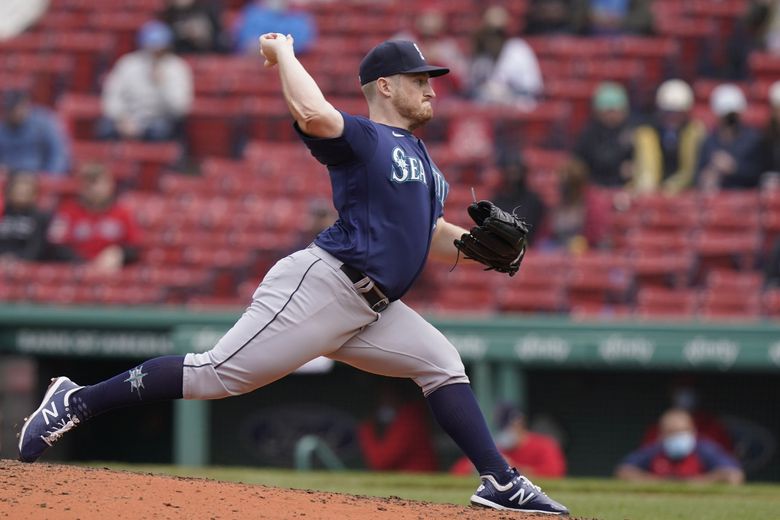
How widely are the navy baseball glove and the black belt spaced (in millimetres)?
424

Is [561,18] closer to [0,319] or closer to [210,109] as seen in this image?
[210,109]

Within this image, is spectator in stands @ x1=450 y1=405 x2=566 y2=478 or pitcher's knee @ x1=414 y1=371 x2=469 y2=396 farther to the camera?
spectator in stands @ x1=450 y1=405 x2=566 y2=478

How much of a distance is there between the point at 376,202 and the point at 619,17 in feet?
28.5

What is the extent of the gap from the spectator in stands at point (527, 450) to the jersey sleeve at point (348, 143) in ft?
13.9

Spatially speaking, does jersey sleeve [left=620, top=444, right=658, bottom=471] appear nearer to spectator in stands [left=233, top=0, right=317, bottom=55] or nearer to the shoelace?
the shoelace

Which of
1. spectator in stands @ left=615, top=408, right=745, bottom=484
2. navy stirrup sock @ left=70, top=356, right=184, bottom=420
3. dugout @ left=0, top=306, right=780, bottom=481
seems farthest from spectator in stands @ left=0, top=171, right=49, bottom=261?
navy stirrup sock @ left=70, top=356, right=184, bottom=420

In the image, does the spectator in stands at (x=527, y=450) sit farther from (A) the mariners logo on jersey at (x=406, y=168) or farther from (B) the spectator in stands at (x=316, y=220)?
(A) the mariners logo on jersey at (x=406, y=168)

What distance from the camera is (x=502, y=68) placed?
12375 millimetres

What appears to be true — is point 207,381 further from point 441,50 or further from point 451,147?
point 441,50

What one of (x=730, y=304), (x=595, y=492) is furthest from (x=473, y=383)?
(x=595, y=492)

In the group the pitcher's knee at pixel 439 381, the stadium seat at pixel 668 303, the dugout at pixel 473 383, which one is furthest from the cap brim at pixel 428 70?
the stadium seat at pixel 668 303

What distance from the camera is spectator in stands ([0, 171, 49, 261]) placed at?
1104 centimetres

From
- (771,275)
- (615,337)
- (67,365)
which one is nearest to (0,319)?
(67,365)

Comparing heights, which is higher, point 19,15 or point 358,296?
point 19,15
